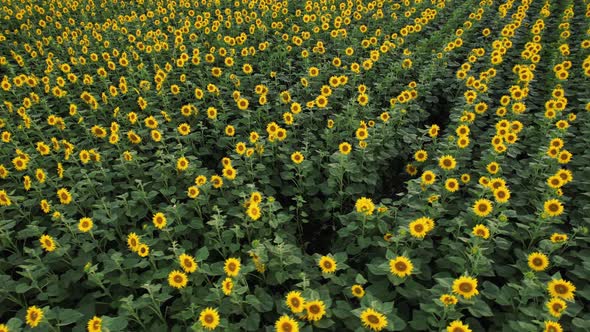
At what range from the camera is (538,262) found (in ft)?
9.64

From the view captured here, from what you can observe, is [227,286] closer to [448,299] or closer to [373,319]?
[373,319]

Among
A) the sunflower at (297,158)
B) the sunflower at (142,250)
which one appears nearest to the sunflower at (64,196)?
the sunflower at (142,250)

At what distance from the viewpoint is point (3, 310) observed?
3318 millimetres

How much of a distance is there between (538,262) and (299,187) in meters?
2.33

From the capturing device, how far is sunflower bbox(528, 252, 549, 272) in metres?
2.91

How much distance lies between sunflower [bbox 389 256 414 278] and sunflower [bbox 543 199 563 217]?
4.26ft

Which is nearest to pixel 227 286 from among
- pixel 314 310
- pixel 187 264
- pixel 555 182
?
pixel 187 264

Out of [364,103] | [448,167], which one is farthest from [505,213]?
[364,103]

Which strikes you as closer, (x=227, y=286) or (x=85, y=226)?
(x=227, y=286)

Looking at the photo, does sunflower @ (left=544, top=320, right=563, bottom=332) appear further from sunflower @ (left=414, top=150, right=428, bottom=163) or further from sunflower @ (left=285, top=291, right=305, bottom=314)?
sunflower @ (left=414, top=150, right=428, bottom=163)

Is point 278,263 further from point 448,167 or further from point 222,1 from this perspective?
point 222,1

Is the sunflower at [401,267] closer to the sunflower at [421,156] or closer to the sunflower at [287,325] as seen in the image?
the sunflower at [287,325]

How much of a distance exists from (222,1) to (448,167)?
7337mm

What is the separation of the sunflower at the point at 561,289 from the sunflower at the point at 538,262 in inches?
10.4
